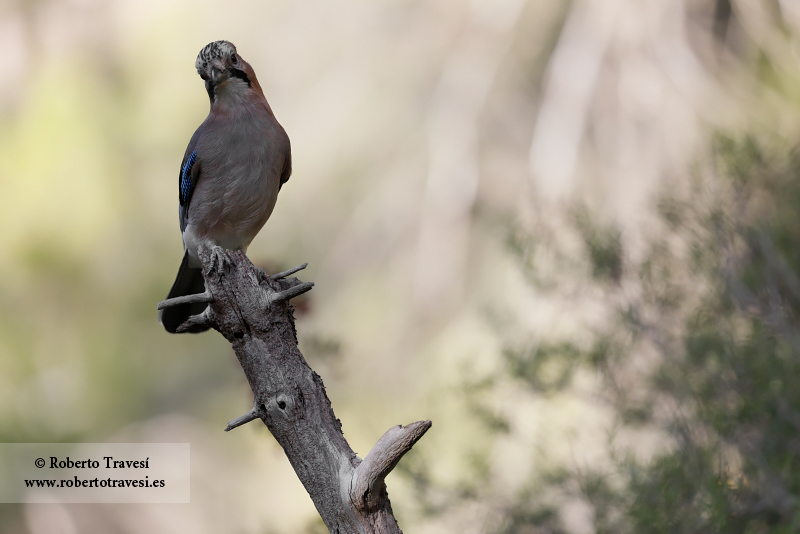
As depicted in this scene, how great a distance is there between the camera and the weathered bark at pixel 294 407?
1.67 m

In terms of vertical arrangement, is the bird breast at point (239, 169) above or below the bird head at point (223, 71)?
below

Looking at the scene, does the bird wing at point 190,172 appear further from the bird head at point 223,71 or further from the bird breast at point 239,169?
the bird head at point 223,71

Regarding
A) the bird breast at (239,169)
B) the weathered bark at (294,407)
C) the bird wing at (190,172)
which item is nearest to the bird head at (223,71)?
the bird breast at (239,169)

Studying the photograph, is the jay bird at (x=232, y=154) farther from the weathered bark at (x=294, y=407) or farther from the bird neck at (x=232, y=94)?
the weathered bark at (x=294, y=407)

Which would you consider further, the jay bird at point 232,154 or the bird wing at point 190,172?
the bird wing at point 190,172

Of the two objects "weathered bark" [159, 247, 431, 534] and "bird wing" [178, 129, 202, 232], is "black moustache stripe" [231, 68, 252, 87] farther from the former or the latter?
"weathered bark" [159, 247, 431, 534]

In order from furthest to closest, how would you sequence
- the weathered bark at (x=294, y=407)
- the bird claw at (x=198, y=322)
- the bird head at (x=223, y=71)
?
the bird head at (x=223, y=71) < the bird claw at (x=198, y=322) < the weathered bark at (x=294, y=407)

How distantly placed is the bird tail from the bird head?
75 centimetres

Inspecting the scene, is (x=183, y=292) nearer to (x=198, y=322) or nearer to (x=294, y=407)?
(x=198, y=322)

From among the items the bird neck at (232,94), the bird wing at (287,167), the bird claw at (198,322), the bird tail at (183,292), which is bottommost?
the bird claw at (198,322)

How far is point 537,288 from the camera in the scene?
4523 millimetres

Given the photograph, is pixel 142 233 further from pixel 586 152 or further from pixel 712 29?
pixel 712 29

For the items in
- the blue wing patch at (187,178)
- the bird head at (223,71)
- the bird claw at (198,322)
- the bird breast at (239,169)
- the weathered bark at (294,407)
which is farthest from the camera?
the blue wing patch at (187,178)

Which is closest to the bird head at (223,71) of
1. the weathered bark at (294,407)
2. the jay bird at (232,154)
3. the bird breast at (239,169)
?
the jay bird at (232,154)
